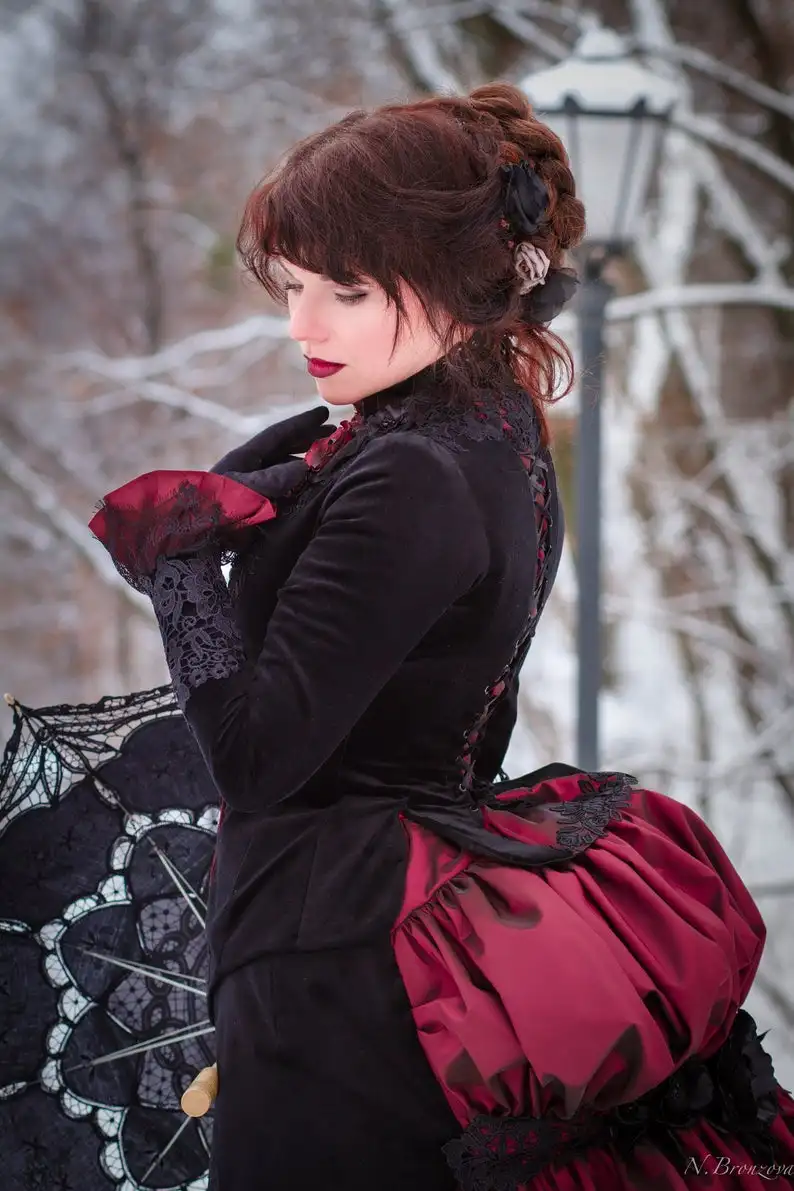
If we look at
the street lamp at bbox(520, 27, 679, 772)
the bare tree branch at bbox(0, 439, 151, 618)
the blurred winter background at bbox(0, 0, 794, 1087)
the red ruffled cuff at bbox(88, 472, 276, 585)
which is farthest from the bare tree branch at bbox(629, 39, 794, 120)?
the red ruffled cuff at bbox(88, 472, 276, 585)

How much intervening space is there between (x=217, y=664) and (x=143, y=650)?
2.65 m

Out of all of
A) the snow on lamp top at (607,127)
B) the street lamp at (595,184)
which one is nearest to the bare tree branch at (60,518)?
the street lamp at (595,184)

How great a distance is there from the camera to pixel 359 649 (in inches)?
29.0

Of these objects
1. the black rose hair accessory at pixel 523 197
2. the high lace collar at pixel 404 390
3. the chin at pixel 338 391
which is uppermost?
the black rose hair accessory at pixel 523 197

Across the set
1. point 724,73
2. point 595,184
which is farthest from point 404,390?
point 724,73

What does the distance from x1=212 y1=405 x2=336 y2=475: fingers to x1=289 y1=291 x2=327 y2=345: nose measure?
0.08 metres

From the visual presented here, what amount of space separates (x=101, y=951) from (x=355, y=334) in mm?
662

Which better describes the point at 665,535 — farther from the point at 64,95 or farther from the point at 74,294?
the point at 64,95

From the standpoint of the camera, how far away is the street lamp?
180 cm

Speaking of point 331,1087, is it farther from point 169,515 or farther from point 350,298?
point 350,298

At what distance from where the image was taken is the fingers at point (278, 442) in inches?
35.8

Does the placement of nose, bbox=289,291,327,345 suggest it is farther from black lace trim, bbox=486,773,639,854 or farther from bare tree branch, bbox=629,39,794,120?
bare tree branch, bbox=629,39,794,120

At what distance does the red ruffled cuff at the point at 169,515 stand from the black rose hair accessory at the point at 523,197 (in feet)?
0.95

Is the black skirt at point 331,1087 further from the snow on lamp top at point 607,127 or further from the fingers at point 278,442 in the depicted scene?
the snow on lamp top at point 607,127
